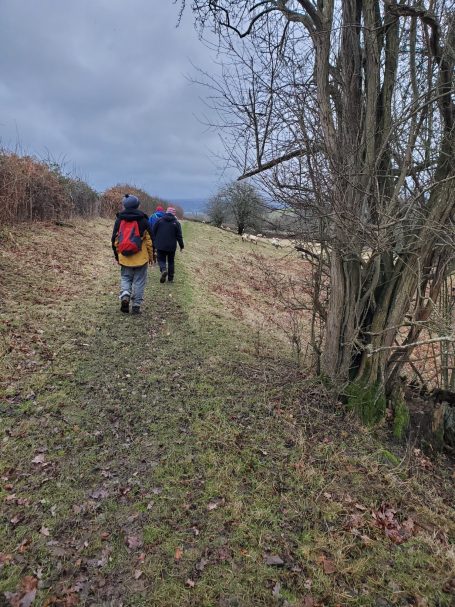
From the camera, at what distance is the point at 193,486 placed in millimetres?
3373

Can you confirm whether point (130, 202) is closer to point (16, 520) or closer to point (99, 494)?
point (99, 494)

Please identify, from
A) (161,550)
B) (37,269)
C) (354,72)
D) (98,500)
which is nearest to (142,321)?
Result: (37,269)

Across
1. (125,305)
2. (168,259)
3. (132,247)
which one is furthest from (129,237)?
(168,259)

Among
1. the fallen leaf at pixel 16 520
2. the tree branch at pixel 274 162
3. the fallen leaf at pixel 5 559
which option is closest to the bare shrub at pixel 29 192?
the tree branch at pixel 274 162

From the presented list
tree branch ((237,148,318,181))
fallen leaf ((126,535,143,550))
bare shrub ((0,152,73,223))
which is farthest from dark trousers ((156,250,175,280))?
fallen leaf ((126,535,143,550))

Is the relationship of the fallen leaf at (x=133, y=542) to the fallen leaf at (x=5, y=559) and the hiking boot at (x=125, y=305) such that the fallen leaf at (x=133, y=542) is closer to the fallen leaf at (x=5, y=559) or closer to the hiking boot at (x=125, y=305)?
the fallen leaf at (x=5, y=559)

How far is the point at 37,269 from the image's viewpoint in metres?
8.80

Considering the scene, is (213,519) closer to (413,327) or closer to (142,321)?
(413,327)

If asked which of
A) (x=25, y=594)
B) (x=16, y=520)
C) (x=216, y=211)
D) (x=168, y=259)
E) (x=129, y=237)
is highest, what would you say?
(x=216, y=211)

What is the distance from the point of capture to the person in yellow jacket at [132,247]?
6.75 m

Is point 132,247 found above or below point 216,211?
below

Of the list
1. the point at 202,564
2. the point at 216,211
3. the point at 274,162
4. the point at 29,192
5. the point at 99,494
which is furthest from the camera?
the point at 216,211

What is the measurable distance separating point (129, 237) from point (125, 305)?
4.40ft

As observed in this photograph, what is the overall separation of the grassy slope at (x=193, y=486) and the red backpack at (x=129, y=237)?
1631 millimetres
